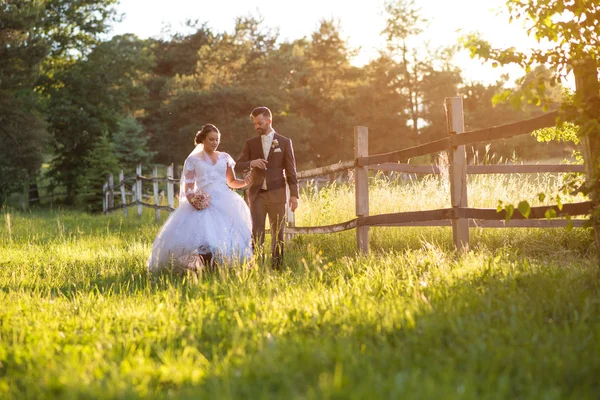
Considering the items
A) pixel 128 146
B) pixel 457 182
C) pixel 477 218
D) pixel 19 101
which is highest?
pixel 19 101

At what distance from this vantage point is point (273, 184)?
8.02 metres

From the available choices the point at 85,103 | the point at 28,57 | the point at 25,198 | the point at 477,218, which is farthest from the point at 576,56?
the point at 85,103

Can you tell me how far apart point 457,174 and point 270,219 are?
239cm

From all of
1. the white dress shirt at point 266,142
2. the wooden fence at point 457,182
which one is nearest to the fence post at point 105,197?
the wooden fence at point 457,182

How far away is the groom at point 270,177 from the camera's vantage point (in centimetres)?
798

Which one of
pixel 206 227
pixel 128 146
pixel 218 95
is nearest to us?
pixel 206 227

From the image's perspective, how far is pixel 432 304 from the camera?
14.6ft

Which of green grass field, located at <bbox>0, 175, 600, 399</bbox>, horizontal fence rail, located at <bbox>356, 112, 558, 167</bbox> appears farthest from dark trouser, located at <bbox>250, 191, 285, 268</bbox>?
green grass field, located at <bbox>0, 175, 600, 399</bbox>

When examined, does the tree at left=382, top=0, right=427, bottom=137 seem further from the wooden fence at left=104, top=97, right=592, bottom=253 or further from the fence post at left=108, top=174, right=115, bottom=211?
the wooden fence at left=104, top=97, right=592, bottom=253

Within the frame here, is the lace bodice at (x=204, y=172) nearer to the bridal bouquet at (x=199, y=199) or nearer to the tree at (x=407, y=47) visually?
the bridal bouquet at (x=199, y=199)

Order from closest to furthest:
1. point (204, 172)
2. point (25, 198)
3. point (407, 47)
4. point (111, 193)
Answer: point (204, 172)
point (111, 193)
point (25, 198)
point (407, 47)

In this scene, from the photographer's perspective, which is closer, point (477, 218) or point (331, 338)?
point (331, 338)

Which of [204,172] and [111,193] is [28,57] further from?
[204,172]

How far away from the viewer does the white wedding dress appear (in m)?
7.48
